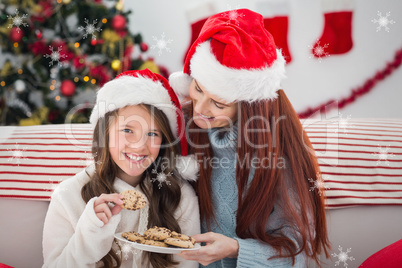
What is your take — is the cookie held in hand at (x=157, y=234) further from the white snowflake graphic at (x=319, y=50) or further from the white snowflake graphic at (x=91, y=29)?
the white snowflake graphic at (x=319, y=50)

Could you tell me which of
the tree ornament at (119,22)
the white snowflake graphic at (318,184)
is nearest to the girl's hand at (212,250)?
the white snowflake graphic at (318,184)

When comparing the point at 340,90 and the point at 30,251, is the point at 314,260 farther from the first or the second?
the point at 340,90

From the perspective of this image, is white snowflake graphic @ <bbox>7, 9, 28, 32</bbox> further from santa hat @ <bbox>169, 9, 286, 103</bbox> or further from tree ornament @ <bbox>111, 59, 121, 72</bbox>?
santa hat @ <bbox>169, 9, 286, 103</bbox>

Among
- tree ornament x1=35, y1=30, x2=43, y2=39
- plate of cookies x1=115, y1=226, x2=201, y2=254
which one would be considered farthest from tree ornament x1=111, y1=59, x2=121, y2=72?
plate of cookies x1=115, y1=226, x2=201, y2=254

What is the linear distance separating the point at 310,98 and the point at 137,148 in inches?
75.1

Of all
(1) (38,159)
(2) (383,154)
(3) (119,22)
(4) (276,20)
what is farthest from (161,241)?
(4) (276,20)

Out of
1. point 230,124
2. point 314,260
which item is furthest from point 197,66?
point 314,260

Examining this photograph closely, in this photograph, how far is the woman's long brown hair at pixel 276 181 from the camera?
1269mm

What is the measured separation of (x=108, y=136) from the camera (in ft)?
4.23

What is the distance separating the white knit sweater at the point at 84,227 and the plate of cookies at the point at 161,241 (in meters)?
0.08

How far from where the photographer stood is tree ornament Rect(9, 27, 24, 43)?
246 centimetres

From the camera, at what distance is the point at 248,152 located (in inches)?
51.9

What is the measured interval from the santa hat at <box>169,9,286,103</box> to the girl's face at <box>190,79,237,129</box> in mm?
38
